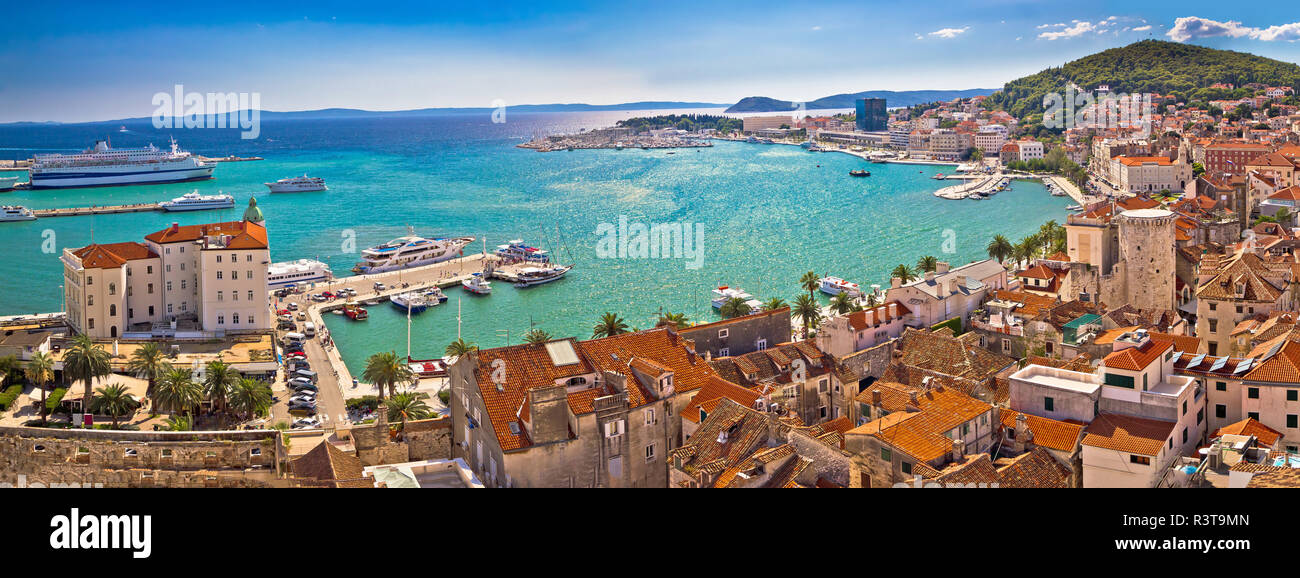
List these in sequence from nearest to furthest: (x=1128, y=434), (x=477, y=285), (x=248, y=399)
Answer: (x=1128, y=434)
(x=248, y=399)
(x=477, y=285)

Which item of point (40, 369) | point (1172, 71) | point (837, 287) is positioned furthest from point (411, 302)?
point (1172, 71)

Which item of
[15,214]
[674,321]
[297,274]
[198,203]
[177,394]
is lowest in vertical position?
[177,394]

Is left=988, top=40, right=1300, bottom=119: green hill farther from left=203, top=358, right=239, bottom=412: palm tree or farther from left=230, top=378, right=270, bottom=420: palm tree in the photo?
left=203, top=358, right=239, bottom=412: palm tree

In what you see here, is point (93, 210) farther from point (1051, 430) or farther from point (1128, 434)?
point (1128, 434)

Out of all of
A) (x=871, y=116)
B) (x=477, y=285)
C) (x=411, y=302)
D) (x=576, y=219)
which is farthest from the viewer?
(x=871, y=116)

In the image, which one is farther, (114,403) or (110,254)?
(110,254)

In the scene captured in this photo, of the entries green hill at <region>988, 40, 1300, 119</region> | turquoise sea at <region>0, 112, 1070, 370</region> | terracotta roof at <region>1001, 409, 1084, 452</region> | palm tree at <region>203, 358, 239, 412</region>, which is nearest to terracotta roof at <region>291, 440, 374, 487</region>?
terracotta roof at <region>1001, 409, 1084, 452</region>

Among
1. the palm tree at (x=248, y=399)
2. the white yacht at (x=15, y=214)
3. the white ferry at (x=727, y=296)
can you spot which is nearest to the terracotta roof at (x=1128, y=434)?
the palm tree at (x=248, y=399)

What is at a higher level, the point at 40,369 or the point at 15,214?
the point at 15,214
